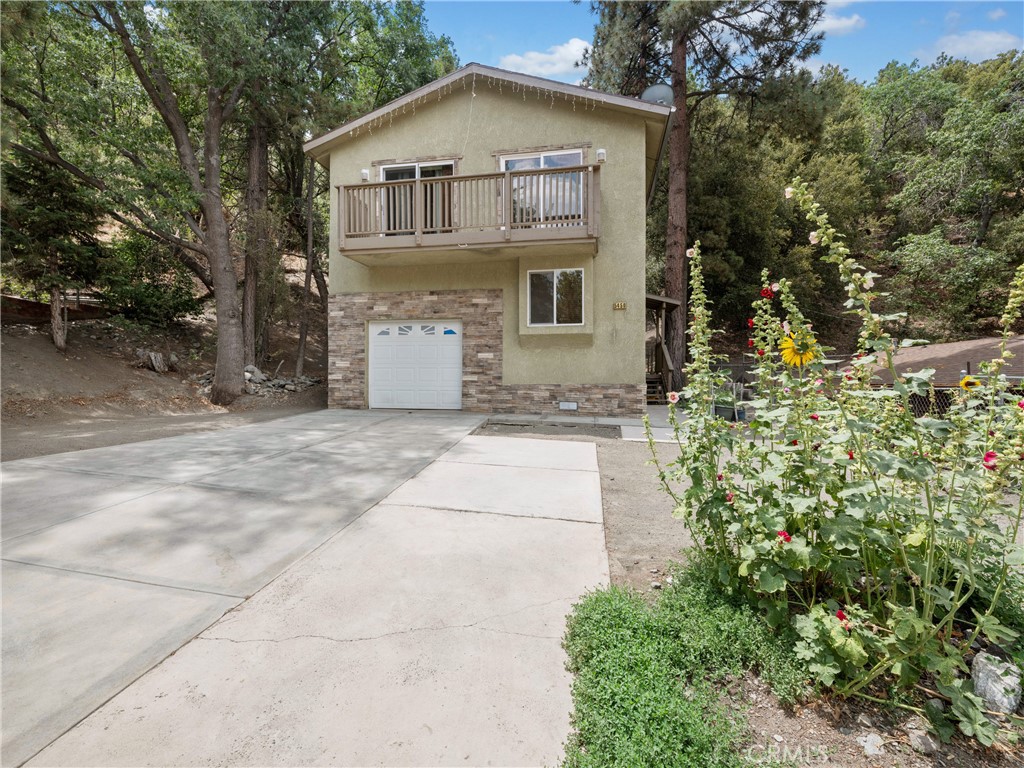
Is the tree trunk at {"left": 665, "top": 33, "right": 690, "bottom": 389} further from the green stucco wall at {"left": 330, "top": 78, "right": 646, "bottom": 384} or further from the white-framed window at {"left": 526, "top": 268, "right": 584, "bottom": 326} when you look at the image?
the white-framed window at {"left": 526, "top": 268, "right": 584, "bottom": 326}

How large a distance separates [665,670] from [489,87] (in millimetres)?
10863

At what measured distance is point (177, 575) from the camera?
265cm

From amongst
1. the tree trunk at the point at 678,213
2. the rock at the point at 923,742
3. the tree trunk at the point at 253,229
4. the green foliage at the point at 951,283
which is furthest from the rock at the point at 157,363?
the green foliage at the point at 951,283

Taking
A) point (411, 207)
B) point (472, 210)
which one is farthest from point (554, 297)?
point (411, 207)

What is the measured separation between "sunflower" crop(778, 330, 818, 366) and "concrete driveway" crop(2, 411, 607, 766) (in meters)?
1.53

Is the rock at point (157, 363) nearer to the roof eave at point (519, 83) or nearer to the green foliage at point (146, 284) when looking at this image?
the green foliage at point (146, 284)

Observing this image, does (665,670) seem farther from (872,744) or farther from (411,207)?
(411,207)

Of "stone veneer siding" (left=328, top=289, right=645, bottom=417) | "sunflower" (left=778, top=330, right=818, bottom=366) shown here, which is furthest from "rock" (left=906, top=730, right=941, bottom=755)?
"stone veneer siding" (left=328, top=289, right=645, bottom=417)

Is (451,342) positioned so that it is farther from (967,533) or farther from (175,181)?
(967,533)

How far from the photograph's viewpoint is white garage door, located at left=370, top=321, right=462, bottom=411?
10.3 meters

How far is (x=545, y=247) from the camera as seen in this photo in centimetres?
904

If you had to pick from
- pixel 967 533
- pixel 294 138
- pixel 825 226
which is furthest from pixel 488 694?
→ pixel 294 138

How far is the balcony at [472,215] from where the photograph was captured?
8.76m

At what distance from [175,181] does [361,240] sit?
521 centimetres
